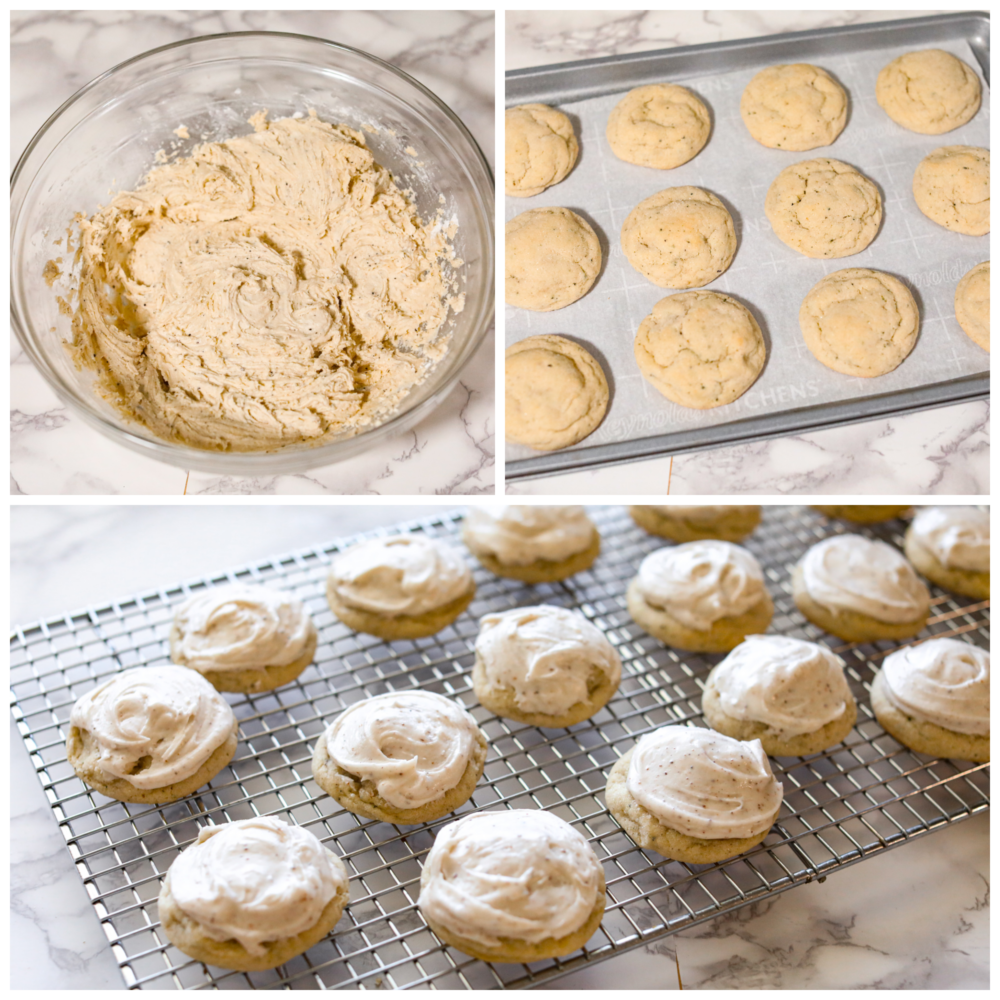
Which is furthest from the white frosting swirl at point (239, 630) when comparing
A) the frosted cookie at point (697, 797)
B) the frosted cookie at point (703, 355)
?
the frosted cookie at point (703, 355)

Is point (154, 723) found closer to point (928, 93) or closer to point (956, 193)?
point (956, 193)

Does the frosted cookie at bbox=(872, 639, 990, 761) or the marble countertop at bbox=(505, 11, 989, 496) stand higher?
the marble countertop at bbox=(505, 11, 989, 496)

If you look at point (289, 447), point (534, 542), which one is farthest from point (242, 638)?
point (534, 542)

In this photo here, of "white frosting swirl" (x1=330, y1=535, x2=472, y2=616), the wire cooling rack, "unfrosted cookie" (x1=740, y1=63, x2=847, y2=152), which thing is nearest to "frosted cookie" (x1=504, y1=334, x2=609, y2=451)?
"white frosting swirl" (x1=330, y1=535, x2=472, y2=616)

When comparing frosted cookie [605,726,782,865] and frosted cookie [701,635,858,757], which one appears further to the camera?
frosted cookie [701,635,858,757]

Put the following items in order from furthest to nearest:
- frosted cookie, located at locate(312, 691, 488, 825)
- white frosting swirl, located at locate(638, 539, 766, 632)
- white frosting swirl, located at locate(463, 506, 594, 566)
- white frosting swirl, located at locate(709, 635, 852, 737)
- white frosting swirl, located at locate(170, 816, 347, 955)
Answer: white frosting swirl, located at locate(463, 506, 594, 566) < white frosting swirl, located at locate(638, 539, 766, 632) < white frosting swirl, located at locate(709, 635, 852, 737) < frosted cookie, located at locate(312, 691, 488, 825) < white frosting swirl, located at locate(170, 816, 347, 955)

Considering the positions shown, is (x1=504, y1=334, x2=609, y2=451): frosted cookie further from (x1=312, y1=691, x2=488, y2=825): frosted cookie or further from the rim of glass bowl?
(x1=312, y1=691, x2=488, y2=825): frosted cookie

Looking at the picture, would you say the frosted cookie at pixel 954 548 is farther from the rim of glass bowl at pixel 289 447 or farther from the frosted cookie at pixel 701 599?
the rim of glass bowl at pixel 289 447

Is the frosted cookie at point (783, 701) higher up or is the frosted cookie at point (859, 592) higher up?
the frosted cookie at point (859, 592)
